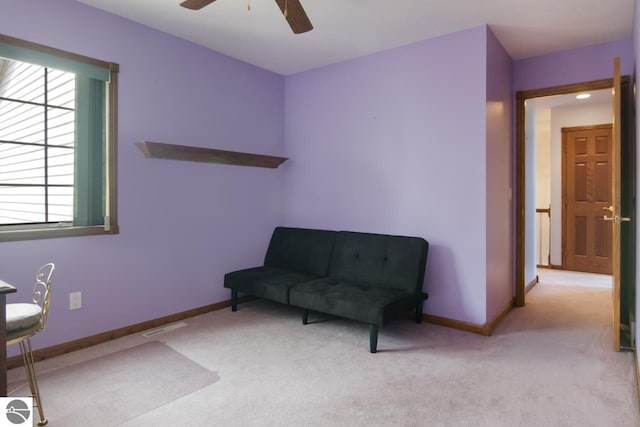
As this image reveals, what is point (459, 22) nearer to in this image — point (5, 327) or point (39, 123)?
point (39, 123)

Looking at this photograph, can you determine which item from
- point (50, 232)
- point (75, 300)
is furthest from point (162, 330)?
point (50, 232)

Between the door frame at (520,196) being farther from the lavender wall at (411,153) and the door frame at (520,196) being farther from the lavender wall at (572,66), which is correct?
the lavender wall at (411,153)

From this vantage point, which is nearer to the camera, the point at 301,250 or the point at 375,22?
the point at 375,22

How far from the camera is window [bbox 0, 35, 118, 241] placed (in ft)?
8.37

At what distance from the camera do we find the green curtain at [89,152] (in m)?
2.85

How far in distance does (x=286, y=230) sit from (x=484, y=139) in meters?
2.10

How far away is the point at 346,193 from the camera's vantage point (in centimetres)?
394

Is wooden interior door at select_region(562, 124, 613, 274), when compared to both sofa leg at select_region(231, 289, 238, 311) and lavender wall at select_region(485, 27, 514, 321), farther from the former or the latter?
sofa leg at select_region(231, 289, 238, 311)

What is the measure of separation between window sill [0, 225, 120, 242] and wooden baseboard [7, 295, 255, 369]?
2.45ft

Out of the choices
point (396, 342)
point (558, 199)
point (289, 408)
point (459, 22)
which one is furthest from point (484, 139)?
point (558, 199)

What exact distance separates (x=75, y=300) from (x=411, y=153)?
2859 millimetres

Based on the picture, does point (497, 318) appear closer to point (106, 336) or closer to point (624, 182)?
point (624, 182)

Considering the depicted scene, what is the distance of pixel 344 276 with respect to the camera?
358 centimetres

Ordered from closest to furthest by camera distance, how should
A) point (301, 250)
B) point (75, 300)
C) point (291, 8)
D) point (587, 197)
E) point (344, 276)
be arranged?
point (291, 8)
point (75, 300)
point (344, 276)
point (301, 250)
point (587, 197)
